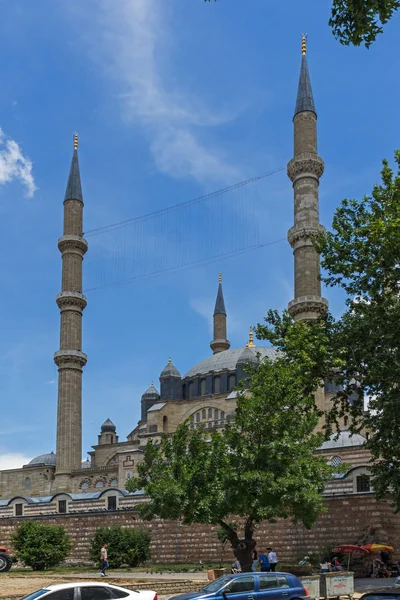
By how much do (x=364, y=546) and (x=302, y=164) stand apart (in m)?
27.7

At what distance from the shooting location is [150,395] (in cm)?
7425

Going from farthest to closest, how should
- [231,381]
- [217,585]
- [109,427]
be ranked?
1. [109,427]
2. [231,381]
3. [217,585]

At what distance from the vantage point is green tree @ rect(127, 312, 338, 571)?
23.9 metres

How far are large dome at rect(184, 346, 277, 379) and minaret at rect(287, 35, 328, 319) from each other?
20.4 meters

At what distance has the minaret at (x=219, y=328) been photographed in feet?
259

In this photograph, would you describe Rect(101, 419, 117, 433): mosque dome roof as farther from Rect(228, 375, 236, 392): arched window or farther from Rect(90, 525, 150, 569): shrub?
Rect(90, 525, 150, 569): shrub

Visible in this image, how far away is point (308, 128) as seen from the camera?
50.2 meters

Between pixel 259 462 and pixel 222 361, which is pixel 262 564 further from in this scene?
pixel 222 361

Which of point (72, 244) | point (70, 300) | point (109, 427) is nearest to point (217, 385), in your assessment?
point (109, 427)

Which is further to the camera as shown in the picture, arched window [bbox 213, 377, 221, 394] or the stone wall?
arched window [bbox 213, 377, 221, 394]

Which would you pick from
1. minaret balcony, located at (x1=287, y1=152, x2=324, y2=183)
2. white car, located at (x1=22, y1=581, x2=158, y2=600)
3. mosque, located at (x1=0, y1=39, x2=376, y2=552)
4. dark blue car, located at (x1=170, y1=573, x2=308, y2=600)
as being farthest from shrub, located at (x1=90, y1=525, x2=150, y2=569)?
minaret balcony, located at (x1=287, y1=152, x2=324, y2=183)

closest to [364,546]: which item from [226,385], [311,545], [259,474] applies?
[311,545]

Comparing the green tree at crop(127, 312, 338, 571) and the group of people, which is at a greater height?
the green tree at crop(127, 312, 338, 571)

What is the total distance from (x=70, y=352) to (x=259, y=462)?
32.3 m
